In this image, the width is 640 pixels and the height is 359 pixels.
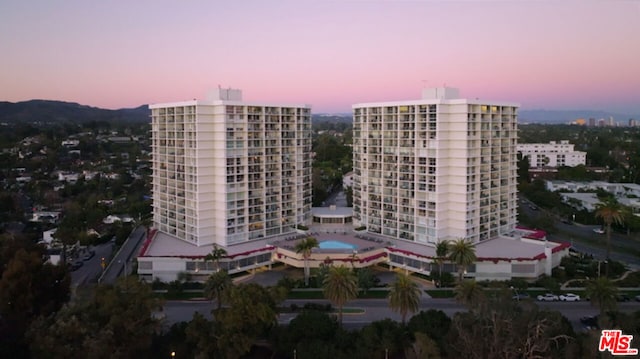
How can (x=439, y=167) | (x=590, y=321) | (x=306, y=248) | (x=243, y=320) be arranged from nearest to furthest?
(x=243, y=320), (x=590, y=321), (x=306, y=248), (x=439, y=167)

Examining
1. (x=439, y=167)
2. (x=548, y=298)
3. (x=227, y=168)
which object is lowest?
(x=548, y=298)

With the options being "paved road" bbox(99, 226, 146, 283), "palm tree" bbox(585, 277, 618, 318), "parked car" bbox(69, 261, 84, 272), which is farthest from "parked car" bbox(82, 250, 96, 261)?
"palm tree" bbox(585, 277, 618, 318)

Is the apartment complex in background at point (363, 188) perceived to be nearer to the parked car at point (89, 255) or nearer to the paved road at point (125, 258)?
the paved road at point (125, 258)

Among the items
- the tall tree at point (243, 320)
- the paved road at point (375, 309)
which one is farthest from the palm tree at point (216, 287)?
the tall tree at point (243, 320)

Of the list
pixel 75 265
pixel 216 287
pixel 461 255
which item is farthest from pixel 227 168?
pixel 461 255

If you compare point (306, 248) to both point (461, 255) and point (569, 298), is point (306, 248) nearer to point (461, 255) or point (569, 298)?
point (461, 255)

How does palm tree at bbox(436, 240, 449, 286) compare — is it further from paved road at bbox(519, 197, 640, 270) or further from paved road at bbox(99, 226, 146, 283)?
paved road at bbox(99, 226, 146, 283)
